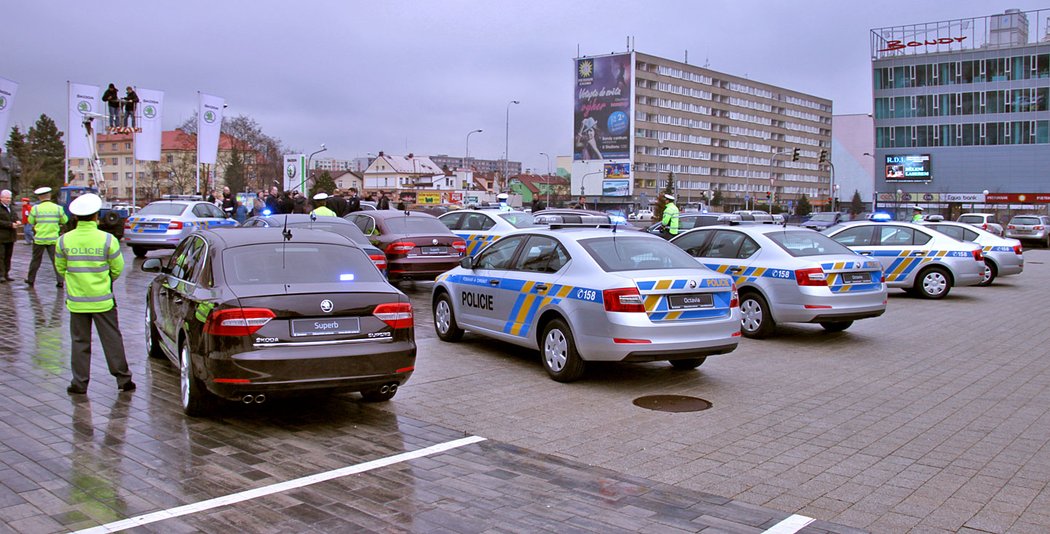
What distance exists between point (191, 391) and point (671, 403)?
4.10m

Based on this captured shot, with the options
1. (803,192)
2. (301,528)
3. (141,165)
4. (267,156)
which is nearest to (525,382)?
(301,528)

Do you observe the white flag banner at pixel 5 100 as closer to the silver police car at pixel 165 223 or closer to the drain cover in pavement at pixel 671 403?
the silver police car at pixel 165 223

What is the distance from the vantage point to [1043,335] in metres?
11.8

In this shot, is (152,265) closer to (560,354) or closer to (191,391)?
(191,391)

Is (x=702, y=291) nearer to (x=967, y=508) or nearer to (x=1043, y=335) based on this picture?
(x=967, y=508)

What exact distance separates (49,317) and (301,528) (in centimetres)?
933

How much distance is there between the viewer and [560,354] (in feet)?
27.2

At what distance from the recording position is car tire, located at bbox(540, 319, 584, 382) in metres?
8.10

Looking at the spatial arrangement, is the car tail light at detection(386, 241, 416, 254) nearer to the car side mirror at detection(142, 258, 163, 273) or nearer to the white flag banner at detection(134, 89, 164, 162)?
the car side mirror at detection(142, 258, 163, 273)

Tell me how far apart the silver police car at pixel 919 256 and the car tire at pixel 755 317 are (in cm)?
599

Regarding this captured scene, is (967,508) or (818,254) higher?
(818,254)

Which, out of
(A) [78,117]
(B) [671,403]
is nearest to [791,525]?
(B) [671,403]

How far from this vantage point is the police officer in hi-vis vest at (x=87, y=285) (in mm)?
7199

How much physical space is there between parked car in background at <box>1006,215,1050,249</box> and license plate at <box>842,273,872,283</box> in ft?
110
